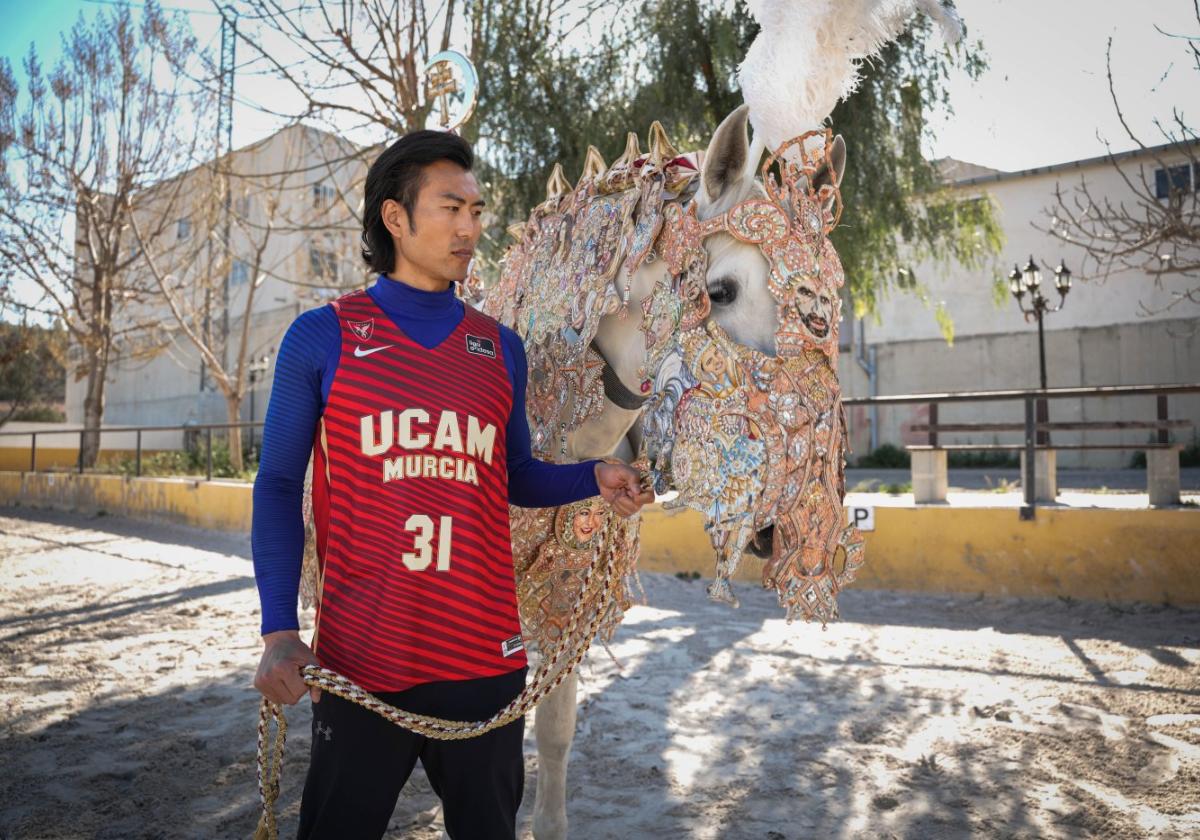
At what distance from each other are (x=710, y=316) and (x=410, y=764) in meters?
1.09

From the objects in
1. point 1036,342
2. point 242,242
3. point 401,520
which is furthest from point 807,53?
point 242,242

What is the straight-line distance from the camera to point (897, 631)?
5.95 m

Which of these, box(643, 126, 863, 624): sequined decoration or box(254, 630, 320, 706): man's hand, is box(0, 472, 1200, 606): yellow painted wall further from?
box(254, 630, 320, 706): man's hand

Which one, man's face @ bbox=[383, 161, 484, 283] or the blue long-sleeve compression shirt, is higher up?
man's face @ bbox=[383, 161, 484, 283]

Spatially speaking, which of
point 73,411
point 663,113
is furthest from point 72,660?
point 73,411

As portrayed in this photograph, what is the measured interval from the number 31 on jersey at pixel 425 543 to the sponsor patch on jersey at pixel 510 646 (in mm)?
205

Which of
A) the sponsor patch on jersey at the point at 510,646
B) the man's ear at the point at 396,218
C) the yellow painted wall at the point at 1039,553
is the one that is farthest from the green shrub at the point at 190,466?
the sponsor patch on jersey at the point at 510,646

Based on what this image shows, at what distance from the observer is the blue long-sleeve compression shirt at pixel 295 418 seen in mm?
1500

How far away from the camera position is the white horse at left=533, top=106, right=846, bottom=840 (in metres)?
1.80

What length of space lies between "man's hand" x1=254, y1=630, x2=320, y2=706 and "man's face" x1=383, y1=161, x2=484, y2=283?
76 cm

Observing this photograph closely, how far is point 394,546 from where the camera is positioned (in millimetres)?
1530

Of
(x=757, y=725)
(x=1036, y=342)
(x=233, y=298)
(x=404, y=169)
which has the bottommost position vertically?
(x=757, y=725)

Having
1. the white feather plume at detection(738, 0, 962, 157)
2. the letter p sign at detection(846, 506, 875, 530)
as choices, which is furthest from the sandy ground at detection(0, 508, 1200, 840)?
the white feather plume at detection(738, 0, 962, 157)

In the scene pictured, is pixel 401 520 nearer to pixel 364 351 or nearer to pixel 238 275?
pixel 364 351
